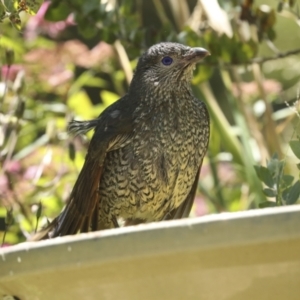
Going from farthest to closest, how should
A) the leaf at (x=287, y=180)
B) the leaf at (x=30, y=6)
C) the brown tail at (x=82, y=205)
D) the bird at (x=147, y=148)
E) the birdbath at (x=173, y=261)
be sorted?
the bird at (x=147, y=148) < the brown tail at (x=82, y=205) < the leaf at (x=287, y=180) < the leaf at (x=30, y=6) < the birdbath at (x=173, y=261)

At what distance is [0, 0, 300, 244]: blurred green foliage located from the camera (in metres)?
2.90

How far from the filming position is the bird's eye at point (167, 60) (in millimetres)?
2920

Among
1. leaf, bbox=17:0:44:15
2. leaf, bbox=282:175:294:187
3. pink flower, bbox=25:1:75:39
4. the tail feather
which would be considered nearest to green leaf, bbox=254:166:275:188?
leaf, bbox=282:175:294:187

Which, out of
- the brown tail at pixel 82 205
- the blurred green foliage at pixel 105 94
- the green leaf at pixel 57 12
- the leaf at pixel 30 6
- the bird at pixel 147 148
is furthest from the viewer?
the blurred green foliage at pixel 105 94

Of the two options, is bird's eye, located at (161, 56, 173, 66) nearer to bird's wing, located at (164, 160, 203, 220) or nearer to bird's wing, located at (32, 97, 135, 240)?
bird's wing, located at (32, 97, 135, 240)

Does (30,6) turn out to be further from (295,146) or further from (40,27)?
(40,27)

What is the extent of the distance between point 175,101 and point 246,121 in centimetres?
82

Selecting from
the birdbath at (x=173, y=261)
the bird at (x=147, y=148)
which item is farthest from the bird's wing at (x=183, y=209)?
the birdbath at (x=173, y=261)

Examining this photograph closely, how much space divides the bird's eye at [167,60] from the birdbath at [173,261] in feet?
6.09

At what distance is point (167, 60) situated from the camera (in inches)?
115

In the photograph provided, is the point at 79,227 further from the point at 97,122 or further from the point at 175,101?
the point at 175,101

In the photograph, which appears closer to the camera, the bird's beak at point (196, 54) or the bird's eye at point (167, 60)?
the bird's beak at point (196, 54)

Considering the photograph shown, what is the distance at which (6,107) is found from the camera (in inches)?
142

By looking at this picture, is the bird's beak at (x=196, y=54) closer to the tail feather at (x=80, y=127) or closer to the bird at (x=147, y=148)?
the bird at (x=147, y=148)
